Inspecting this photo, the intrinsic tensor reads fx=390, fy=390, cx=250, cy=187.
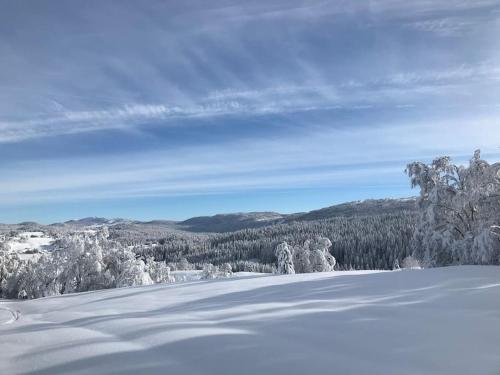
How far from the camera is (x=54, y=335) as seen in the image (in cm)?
669

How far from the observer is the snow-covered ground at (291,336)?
15.4ft

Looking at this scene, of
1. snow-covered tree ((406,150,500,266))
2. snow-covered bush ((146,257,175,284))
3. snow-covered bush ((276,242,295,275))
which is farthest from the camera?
snow-covered bush ((276,242,295,275))

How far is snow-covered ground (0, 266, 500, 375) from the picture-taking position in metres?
4.70

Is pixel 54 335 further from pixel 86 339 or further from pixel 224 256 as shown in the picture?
pixel 224 256

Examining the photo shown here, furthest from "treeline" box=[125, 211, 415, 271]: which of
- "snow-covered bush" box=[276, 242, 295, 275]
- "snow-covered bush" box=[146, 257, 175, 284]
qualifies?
"snow-covered bush" box=[276, 242, 295, 275]

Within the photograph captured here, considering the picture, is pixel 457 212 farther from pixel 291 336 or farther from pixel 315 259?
pixel 315 259

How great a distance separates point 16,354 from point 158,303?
4.74 metres

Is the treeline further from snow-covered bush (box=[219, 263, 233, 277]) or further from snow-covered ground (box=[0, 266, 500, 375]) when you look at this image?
snow-covered ground (box=[0, 266, 500, 375])

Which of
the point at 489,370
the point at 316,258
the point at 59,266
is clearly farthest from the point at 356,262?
the point at 489,370

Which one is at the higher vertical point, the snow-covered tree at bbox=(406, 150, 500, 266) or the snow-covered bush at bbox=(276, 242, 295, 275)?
the snow-covered tree at bbox=(406, 150, 500, 266)

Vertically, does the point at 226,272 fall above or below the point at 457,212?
below

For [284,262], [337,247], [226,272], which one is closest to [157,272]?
[284,262]

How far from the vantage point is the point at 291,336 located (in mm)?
5738

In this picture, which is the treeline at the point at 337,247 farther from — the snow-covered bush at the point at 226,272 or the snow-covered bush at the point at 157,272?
the snow-covered bush at the point at 226,272
